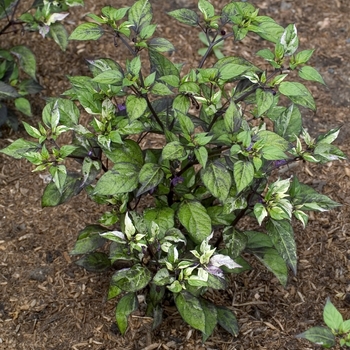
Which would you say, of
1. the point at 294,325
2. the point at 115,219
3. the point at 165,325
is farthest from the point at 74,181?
the point at 294,325

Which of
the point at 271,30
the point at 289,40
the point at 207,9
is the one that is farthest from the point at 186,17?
the point at 289,40

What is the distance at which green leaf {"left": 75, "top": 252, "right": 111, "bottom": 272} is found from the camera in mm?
3221

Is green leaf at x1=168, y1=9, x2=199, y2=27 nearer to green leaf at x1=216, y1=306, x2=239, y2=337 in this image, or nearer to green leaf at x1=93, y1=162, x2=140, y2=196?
green leaf at x1=93, y1=162, x2=140, y2=196

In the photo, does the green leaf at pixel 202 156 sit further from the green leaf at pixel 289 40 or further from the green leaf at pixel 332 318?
the green leaf at pixel 332 318

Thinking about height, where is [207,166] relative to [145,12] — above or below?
below

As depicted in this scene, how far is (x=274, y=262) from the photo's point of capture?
297cm

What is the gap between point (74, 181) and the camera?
9.05 feet

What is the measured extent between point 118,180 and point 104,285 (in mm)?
1036

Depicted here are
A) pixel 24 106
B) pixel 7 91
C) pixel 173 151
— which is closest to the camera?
pixel 173 151

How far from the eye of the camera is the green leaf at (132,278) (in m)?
2.70

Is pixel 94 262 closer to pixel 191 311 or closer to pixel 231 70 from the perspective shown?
pixel 191 311

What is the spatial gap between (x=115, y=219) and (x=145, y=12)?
0.88 meters

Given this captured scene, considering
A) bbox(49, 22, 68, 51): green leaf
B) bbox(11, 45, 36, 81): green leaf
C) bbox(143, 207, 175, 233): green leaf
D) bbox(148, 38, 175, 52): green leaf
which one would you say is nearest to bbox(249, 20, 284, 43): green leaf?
bbox(148, 38, 175, 52): green leaf

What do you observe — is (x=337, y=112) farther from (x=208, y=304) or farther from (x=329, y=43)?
(x=208, y=304)
